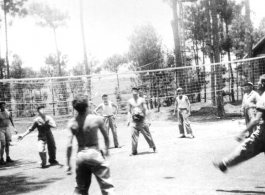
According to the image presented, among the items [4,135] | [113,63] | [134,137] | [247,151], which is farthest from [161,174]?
[113,63]

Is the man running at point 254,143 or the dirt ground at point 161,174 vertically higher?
the man running at point 254,143

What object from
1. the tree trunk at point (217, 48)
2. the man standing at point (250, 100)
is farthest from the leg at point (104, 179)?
the tree trunk at point (217, 48)

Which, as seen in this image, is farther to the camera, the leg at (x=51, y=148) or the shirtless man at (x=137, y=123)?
the shirtless man at (x=137, y=123)

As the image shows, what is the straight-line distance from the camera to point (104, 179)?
3867mm

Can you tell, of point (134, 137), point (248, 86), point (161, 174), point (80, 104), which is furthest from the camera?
point (134, 137)

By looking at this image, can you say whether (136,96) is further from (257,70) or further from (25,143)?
(257,70)

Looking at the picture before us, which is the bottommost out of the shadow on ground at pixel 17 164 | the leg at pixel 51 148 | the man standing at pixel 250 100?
the shadow on ground at pixel 17 164

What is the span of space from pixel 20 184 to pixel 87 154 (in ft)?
10.7

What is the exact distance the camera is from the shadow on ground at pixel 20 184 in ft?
19.5

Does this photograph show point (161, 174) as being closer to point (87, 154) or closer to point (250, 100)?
point (87, 154)

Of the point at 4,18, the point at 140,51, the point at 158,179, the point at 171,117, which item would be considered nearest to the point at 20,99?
the point at 4,18

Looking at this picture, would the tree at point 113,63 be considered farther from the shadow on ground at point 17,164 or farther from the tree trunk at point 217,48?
the shadow on ground at point 17,164

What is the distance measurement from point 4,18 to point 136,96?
76.5ft

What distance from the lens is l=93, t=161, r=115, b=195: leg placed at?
12.6 ft
